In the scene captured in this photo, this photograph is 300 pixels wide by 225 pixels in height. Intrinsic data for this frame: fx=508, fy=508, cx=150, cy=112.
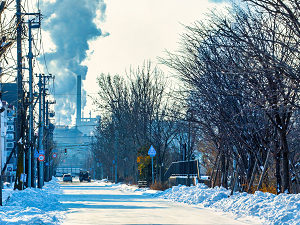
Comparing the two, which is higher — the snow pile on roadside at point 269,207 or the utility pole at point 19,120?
the utility pole at point 19,120

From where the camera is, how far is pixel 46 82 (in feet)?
177

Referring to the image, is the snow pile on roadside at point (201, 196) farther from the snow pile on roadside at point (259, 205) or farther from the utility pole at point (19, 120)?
the utility pole at point (19, 120)

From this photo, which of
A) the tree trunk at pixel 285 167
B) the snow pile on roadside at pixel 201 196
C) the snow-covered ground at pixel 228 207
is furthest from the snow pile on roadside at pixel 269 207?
the snow pile on roadside at pixel 201 196

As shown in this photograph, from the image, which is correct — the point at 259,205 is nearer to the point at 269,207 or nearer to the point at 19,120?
the point at 269,207

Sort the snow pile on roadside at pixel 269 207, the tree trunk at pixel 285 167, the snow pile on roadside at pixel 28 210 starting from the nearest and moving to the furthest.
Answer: the snow pile on roadside at pixel 269 207 < the snow pile on roadside at pixel 28 210 < the tree trunk at pixel 285 167

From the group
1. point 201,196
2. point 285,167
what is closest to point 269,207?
point 285,167

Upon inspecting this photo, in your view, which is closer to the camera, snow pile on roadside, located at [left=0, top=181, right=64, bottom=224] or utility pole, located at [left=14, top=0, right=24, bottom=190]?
snow pile on roadside, located at [left=0, top=181, right=64, bottom=224]

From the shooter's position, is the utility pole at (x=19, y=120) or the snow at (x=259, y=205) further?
the utility pole at (x=19, y=120)

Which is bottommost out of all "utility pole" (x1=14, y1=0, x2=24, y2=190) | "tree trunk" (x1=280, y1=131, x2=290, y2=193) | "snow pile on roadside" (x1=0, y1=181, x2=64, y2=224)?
"snow pile on roadside" (x1=0, y1=181, x2=64, y2=224)

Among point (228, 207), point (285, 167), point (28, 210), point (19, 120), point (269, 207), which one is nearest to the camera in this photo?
point (269, 207)

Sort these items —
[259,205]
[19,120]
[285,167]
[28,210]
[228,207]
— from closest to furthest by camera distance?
[259,205]
[285,167]
[28,210]
[228,207]
[19,120]

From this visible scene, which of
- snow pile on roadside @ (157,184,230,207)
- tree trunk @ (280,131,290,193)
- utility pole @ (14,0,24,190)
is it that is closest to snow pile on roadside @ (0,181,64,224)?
snow pile on roadside @ (157,184,230,207)

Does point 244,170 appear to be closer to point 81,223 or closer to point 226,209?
point 226,209

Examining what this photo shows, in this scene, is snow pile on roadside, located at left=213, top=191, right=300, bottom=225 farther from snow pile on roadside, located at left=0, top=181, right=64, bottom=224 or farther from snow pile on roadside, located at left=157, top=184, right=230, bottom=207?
snow pile on roadside, located at left=0, top=181, right=64, bottom=224
